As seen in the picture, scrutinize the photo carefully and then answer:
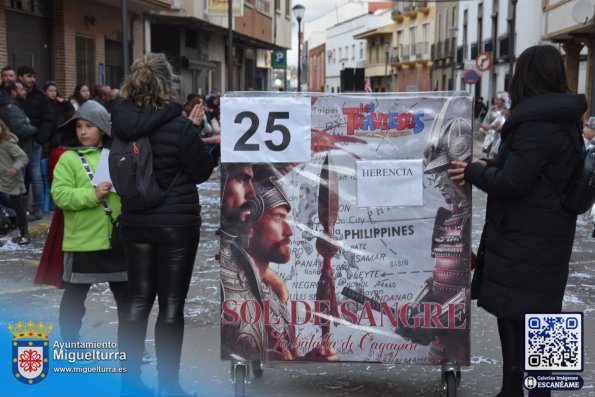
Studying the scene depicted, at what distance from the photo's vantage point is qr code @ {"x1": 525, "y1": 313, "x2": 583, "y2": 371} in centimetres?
407

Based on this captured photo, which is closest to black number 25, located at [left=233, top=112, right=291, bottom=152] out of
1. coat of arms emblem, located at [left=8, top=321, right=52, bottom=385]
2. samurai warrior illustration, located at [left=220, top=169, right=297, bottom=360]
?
samurai warrior illustration, located at [left=220, top=169, right=297, bottom=360]

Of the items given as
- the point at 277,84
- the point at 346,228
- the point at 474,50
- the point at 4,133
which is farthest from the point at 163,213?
the point at 277,84

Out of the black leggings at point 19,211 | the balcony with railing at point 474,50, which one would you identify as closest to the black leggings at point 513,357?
the black leggings at point 19,211

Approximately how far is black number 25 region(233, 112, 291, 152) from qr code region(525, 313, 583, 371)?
1.46m

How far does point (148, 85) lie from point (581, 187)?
219 centimetres

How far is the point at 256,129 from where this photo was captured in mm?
4105

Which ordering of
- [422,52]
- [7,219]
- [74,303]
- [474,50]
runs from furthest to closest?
[422,52]
[474,50]
[7,219]
[74,303]

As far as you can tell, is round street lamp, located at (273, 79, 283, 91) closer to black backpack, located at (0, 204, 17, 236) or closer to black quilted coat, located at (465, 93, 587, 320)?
black backpack, located at (0, 204, 17, 236)

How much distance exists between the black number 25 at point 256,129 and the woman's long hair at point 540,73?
1.14 metres

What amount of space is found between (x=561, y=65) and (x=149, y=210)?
214cm

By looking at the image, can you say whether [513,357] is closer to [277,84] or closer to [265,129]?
[265,129]

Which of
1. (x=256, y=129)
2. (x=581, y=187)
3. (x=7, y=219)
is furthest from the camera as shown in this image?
(x=7, y=219)

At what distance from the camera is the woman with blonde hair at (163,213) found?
4227 millimetres

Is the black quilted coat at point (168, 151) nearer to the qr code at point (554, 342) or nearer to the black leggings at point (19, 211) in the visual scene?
the qr code at point (554, 342)
